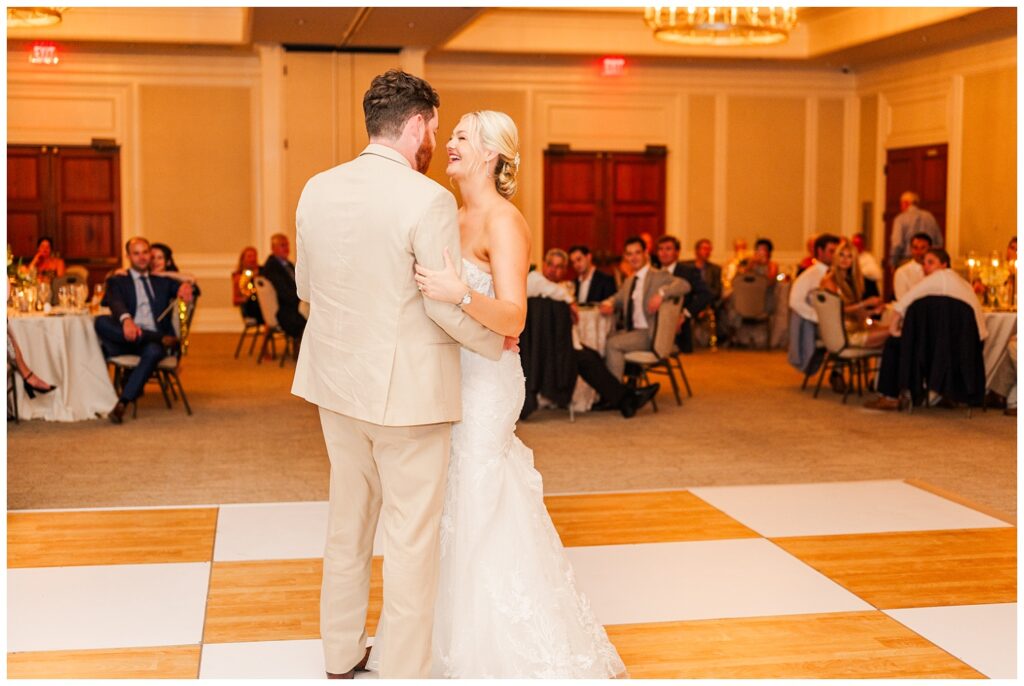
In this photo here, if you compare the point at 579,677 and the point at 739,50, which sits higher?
the point at 739,50

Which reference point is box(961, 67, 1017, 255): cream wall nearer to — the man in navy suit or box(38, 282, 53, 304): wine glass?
the man in navy suit

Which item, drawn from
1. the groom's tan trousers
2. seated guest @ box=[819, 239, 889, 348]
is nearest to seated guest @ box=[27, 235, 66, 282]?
seated guest @ box=[819, 239, 889, 348]

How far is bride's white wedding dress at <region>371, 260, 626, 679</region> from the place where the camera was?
3.23 m

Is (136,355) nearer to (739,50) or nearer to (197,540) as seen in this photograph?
(197,540)

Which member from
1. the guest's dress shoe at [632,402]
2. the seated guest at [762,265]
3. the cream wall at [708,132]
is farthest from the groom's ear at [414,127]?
the cream wall at [708,132]

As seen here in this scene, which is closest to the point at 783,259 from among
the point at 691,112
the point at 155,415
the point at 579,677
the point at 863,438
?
the point at 691,112

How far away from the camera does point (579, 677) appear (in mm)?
3262

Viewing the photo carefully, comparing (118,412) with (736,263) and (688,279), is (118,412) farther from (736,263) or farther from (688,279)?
(736,263)

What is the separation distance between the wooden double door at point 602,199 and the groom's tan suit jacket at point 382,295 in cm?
1306

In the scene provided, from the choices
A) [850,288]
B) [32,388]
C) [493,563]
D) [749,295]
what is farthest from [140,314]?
[749,295]

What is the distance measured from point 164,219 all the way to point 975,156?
982cm

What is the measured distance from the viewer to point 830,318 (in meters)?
9.09

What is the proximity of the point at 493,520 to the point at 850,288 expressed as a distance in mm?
7746

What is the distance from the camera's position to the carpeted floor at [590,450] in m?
6.10
